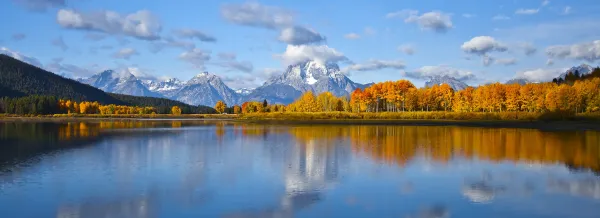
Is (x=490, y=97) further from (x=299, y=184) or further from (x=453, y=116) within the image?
(x=299, y=184)

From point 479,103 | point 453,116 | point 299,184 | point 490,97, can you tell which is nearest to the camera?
point 299,184

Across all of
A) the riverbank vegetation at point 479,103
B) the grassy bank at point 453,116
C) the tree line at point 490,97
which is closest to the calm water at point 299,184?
the grassy bank at point 453,116

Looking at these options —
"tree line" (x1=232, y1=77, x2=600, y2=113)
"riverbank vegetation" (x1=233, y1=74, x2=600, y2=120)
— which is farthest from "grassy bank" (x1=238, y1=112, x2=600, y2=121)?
"tree line" (x1=232, y1=77, x2=600, y2=113)

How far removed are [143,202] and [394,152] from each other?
24.7 metres

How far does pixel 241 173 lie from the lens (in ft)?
90.3

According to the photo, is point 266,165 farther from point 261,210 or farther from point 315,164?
point 261,210

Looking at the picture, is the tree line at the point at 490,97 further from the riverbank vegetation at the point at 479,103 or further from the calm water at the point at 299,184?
the calm water at the point at 299,184

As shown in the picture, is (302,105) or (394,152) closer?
(394,152)

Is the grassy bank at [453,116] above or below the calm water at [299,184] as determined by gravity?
above

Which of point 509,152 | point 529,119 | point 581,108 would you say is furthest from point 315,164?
point 581,108

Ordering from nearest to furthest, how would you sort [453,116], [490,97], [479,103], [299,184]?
1. [299,184]
2. [453,116]
3. [490,97]
4. [479,103]

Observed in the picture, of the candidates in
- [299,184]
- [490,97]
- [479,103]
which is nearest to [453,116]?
[490,97]

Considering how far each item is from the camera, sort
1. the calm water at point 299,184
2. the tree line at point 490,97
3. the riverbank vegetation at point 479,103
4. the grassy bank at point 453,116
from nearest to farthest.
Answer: the calm water at point 299,184 < the grassy bank at point 453,116 < the riverbank vegetation at point 479,103 < the tree line at point 490,97

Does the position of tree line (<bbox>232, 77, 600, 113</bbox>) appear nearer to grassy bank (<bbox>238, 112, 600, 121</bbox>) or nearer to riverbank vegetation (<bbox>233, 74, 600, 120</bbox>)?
riverbank vegetation (<bbox>233, 74, 600, 120</bbox>)
